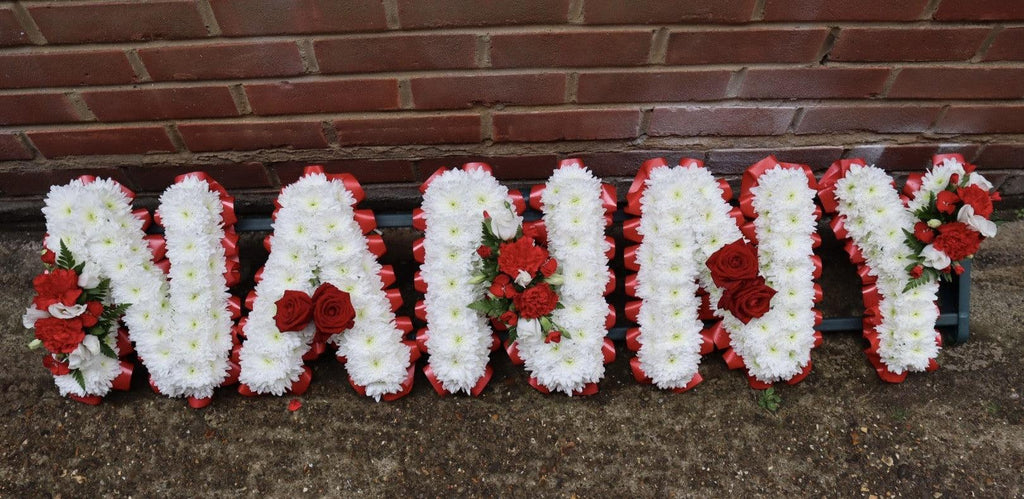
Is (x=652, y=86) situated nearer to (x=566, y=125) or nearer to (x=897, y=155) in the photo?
(x=566, y=125)

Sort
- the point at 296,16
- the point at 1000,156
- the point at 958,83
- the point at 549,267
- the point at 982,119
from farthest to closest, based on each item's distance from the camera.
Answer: the point at 1000,156
the point at 982,119
the point at 958,83
the point at 549,267
the point at 296,16

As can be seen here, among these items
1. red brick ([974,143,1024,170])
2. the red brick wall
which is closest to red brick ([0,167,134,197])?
the red brick wall

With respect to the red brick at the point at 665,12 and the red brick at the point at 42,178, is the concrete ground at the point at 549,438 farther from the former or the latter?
the red brick at the point at 665,12

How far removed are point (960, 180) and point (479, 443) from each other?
1.54 meters

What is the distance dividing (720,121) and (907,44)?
0.50 m

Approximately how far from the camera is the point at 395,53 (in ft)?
5.27

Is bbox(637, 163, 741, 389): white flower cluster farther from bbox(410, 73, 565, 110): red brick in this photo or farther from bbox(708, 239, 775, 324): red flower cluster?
bbox(410, 73, 565, 110): red brick

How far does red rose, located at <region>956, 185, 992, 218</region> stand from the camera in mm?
1679

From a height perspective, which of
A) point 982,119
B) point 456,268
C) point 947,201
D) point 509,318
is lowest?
point 509,318

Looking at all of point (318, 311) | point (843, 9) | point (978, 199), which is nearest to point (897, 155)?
point (978, 199)

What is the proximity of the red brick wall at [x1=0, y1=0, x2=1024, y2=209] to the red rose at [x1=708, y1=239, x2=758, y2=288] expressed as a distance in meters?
0.41


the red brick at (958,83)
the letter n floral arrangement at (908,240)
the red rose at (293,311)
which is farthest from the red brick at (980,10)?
the red rose at (293,311)

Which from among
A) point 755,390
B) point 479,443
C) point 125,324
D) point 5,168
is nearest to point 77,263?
point 125,324

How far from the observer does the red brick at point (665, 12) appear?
154 centimetres
